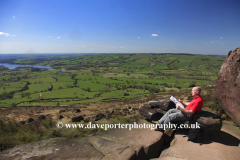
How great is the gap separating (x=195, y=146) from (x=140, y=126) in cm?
376

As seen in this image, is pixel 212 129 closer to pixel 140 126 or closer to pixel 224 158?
pixel 224 158

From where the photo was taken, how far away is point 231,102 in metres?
8.52

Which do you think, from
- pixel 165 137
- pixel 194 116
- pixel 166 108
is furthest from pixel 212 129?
pixel 166 108

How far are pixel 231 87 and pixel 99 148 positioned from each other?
10266 millimetres

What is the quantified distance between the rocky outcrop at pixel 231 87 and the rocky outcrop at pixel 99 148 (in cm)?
548

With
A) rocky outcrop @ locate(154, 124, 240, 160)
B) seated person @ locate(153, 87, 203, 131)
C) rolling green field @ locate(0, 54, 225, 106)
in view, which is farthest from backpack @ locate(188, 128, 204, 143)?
rolling green field @ locate(0, 54, 225, 106)

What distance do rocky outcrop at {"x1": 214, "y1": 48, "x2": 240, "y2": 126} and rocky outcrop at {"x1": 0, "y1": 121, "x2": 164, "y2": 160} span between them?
216 inches

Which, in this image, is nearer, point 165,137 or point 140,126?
point 165,137

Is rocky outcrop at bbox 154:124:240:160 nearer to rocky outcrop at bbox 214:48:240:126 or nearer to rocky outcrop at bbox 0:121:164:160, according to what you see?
rocky outcrop at bbox 0:121:164:160

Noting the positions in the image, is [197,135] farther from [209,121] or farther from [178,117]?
[178,117]

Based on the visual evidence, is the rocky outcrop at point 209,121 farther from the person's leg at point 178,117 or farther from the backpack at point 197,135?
the person's leg at point 178,117

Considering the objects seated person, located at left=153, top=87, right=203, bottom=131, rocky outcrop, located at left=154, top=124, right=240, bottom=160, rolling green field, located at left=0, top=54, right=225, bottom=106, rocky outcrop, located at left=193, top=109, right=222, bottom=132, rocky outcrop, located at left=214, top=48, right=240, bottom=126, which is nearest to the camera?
rocky outcrop, located at left=154, top=124, right=240, bottom=160

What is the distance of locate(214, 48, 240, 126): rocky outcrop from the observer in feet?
26.8

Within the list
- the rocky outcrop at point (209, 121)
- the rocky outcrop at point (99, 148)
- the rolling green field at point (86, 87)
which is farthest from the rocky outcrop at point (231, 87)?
the rolling green field at point (86, 87)
